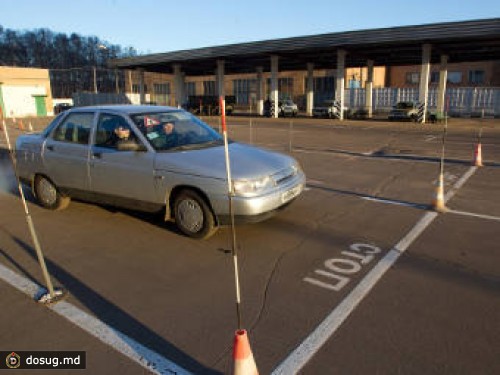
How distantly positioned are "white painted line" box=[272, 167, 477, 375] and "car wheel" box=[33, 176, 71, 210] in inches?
200

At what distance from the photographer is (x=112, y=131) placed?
224 inches

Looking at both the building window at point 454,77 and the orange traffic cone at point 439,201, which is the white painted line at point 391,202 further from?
the building window at point 454,77

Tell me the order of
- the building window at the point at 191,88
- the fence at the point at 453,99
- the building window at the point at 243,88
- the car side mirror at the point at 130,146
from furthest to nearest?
the building window at the point at 191,88
the building window at the point at 243,88
the fence at the point at 453,99
the car side mirror at the point at 130,146

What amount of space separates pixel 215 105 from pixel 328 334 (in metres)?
40.3

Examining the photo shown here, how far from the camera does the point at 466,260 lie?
4.38 metres

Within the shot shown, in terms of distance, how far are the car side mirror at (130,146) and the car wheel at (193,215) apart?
2.88ft

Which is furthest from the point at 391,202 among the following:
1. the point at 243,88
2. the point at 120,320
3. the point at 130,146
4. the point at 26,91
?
the point at 243,88

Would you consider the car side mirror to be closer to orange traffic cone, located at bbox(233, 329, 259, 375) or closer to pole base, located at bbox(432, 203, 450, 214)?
orange traffic cone, located at bbox(233, 329, 259, 375)

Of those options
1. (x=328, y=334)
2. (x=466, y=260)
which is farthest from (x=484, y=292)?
(x=328, y=334)

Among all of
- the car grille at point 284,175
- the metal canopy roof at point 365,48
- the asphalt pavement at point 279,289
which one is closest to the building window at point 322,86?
the metal canopy roof at point 365,48

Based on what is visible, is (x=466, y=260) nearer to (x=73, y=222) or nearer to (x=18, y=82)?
(x=73, y=222)

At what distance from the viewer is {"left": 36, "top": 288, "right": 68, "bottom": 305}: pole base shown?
3.64 metres

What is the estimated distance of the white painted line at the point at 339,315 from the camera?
2.78m

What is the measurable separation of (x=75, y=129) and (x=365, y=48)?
2847 centimetres
